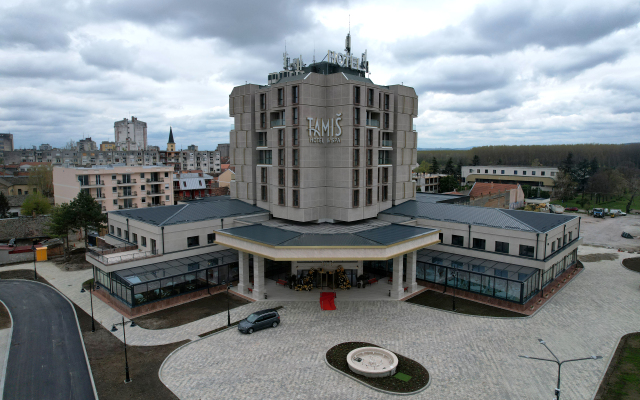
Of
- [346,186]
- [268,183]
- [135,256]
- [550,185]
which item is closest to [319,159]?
[346,186]

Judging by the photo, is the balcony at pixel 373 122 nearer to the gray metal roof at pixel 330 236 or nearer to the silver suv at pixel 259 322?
the gray metal roof at pixel 330 236

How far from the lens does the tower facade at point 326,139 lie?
4988 cm

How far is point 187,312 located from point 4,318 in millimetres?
19464

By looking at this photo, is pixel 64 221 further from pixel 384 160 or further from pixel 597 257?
pixel 597 257

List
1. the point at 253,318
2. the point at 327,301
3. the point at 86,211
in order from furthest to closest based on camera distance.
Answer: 1. the point at 86,211
2. the point at 327,301
3. the point at 253,318

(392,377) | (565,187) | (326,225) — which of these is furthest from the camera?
(565,187)

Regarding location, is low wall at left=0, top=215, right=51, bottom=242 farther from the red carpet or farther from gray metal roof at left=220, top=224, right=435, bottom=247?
the red carpet

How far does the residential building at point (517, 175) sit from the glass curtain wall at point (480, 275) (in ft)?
404

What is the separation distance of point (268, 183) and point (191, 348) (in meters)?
27.5

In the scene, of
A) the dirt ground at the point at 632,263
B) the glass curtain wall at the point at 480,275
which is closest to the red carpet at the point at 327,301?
the glass curtain wall at the point at 480,275

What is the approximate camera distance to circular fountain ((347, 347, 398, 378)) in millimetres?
28688

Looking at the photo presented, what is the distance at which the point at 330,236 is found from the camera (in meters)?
44.8

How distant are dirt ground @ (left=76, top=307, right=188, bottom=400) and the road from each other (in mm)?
800

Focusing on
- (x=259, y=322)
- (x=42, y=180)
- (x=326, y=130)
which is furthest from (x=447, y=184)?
(x=42, y=180)
